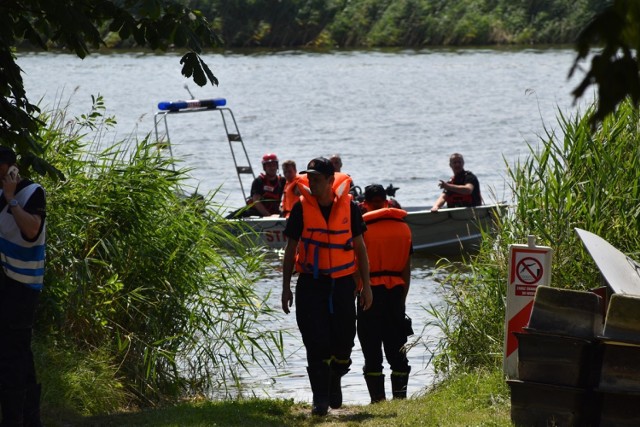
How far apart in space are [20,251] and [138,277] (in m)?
3.05

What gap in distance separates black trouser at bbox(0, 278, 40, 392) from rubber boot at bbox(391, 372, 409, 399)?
3.37 m

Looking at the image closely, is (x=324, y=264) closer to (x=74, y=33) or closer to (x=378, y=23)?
(x=74, y=33)

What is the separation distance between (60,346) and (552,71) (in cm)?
4506

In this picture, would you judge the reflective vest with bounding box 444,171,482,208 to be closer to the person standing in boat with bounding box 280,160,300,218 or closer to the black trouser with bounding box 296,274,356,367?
the person standing in boat with bounding box 280,160,300,218

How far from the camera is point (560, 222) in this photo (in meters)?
9.35

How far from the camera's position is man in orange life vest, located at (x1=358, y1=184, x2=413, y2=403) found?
29.6 ft

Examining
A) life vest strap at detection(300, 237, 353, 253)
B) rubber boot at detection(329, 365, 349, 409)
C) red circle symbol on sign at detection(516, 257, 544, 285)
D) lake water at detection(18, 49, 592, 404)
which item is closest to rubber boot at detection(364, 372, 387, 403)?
rubber boot at detection(329, 365, 349, 409)

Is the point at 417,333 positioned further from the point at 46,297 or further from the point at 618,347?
the point at 618,347

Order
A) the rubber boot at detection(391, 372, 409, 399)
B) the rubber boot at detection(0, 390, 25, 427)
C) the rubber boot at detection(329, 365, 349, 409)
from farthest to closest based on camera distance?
the rubber boot at detection(391, 372, 409, 399)
the rubber boot at detection(329, 365, 349, 409)
the rubber boot at detection(0, 390, 25, 427)

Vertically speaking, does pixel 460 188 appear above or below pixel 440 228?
above

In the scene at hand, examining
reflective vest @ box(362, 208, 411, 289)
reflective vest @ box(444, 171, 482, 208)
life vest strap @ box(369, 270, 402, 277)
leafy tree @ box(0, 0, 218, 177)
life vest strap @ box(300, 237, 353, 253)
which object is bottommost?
reflective vest @ box(444, 171, 482, 208)

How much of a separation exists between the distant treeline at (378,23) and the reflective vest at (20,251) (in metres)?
54.7

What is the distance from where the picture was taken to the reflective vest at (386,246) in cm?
899

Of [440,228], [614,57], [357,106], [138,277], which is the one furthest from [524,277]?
[357,106]
